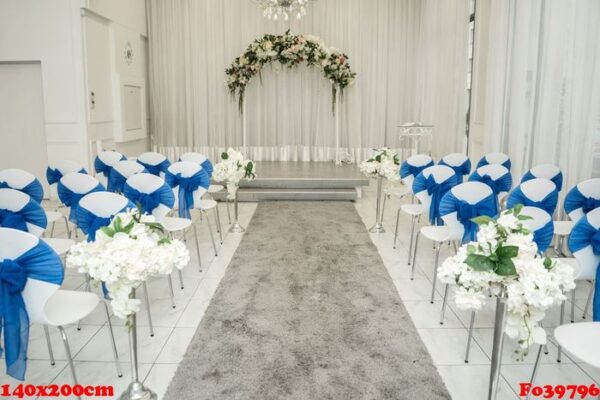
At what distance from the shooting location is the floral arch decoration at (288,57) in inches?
405

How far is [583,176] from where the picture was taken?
5.00m

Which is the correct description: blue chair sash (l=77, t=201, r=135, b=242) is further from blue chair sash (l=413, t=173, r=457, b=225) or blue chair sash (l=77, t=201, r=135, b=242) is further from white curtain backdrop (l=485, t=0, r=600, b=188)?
white curtain backdrop (l=485, t=0, r=600, b=188)

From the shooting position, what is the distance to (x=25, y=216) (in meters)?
3.42

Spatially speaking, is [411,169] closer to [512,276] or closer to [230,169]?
[230,169]

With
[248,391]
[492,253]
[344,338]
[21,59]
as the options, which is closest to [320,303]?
[344,338]

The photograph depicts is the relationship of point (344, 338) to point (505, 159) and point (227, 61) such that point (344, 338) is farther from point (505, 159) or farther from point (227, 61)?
point (227, 61)

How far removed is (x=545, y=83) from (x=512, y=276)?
169 inches

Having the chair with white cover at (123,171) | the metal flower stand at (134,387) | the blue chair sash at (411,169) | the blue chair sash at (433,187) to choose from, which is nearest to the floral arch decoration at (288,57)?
the blue chair sash at (411,169)

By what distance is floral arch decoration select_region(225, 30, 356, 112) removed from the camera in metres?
10.3

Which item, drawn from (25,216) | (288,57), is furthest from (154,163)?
(288,57)

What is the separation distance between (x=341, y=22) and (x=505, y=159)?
6.09 metres

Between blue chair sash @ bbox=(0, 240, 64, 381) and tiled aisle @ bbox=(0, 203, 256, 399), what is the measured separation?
687mm

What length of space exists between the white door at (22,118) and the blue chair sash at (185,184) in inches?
173

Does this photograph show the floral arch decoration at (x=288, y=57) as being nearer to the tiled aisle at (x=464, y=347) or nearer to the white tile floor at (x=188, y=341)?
the tiled aisle at (x=464, y=347)
